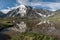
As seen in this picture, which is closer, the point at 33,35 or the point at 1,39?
the point at 33,35

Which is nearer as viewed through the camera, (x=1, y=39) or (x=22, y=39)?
(x=22, y=39)

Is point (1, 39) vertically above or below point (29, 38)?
below

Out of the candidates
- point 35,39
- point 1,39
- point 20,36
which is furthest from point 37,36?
point 1,39

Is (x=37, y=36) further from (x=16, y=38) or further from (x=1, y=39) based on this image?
(x=1, y=39)

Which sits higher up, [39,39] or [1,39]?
[39,39]

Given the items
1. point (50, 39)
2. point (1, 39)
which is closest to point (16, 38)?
point (50, 39)

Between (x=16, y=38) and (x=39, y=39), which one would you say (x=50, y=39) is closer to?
(x=39, y=39)

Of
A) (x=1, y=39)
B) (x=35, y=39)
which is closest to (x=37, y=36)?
(x=35, y=39)

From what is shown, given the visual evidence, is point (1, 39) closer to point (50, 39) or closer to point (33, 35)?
point (33, 35)
